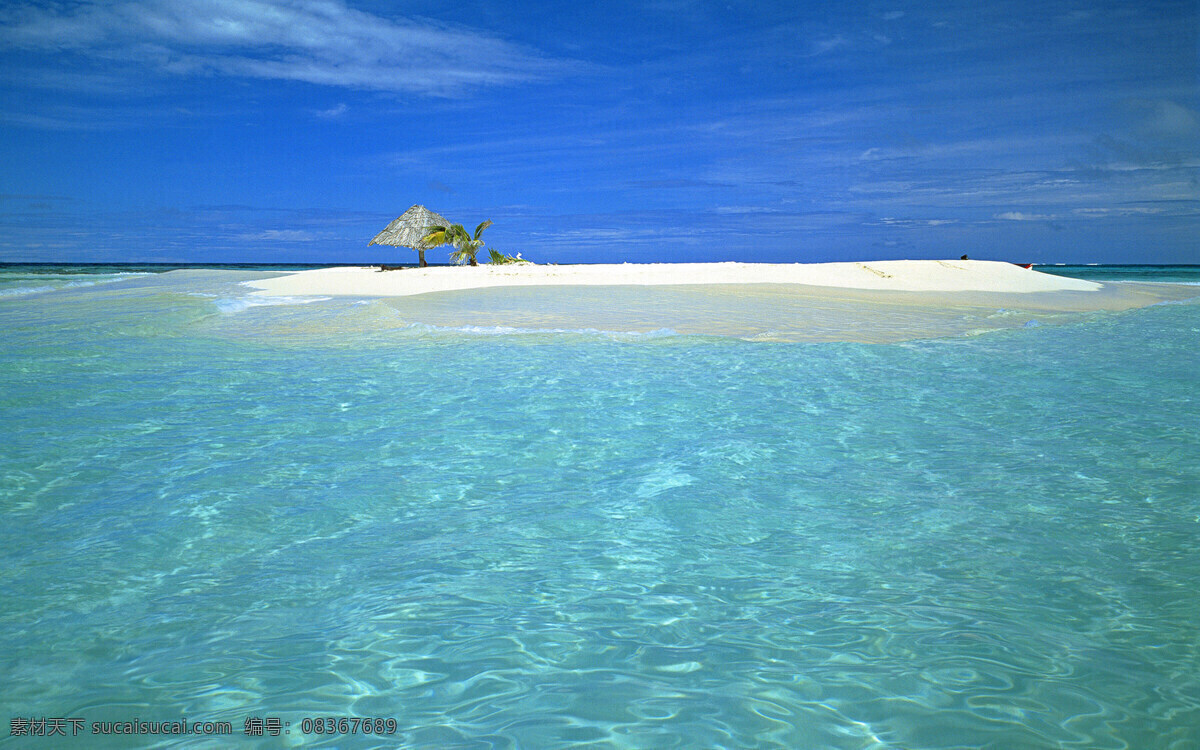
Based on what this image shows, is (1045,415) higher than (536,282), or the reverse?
(536,282)

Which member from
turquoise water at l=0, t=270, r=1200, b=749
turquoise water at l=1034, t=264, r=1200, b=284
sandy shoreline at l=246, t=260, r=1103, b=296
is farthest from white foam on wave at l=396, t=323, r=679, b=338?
turquoise water at l=1034, t=264, r=1200, b=284

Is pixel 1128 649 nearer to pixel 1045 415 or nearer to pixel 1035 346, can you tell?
pixel 1045 415

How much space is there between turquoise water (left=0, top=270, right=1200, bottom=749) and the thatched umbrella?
3153cm

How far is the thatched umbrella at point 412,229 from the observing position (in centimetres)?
3875

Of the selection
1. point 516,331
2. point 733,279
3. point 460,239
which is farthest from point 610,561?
point 460,239

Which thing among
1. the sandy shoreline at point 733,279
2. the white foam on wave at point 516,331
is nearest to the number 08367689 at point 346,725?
Result: the white foam on wave at point 516,331

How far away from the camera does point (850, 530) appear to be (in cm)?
421

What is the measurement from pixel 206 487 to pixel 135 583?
1.46 meters

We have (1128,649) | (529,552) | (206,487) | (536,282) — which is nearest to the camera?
(1128,649)

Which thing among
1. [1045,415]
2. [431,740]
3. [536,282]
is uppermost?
[536,282]

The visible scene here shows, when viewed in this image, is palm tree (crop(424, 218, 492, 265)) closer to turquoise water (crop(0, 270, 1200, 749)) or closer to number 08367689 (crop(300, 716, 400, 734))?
turquoise water (crop(0, 270, 1200, 749))

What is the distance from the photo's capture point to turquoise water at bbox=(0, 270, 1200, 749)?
2582mm

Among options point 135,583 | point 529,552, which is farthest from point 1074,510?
point 135,583

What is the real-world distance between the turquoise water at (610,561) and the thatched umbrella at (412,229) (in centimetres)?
3153
